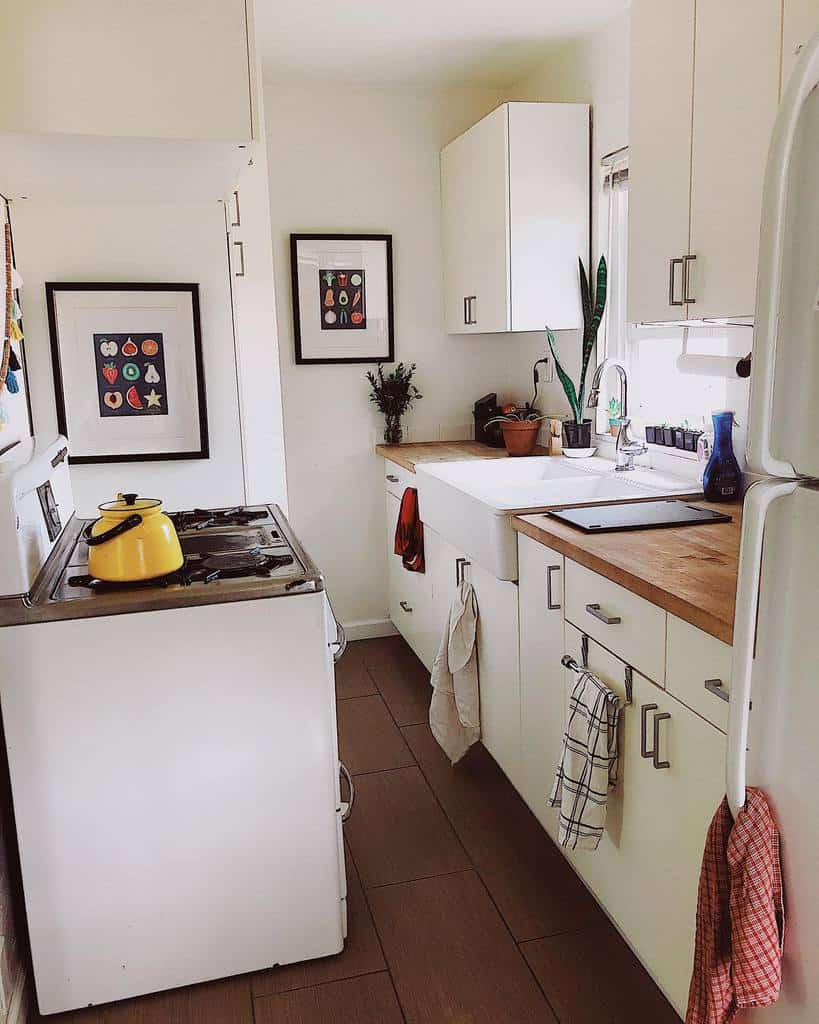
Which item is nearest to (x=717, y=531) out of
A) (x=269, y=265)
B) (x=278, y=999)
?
(x=278, y=999)

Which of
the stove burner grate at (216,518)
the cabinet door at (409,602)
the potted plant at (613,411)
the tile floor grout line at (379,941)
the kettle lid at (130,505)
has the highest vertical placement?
the potted plant at (613,411)

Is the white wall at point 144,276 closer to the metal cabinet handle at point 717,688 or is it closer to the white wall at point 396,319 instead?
the white wall at point 396,319

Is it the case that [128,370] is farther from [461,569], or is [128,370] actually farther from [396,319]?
[396,319]

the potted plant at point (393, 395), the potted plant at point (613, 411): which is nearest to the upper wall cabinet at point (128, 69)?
the potted plant at point (613, 411)

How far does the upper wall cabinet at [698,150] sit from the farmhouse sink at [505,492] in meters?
0.60

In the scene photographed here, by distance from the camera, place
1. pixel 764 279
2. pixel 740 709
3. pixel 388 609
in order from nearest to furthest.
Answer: pixel 764 279 → pixel 740 709 → pixel 388 609

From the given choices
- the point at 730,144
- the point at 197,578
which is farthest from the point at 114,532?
the point at 730,144

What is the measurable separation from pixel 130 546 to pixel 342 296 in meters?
2.29

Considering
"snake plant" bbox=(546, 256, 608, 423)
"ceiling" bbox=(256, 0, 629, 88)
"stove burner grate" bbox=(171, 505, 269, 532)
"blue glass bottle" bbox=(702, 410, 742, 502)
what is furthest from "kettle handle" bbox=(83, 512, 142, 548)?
"snake plant" bbox=(546, 256, 608, 423)

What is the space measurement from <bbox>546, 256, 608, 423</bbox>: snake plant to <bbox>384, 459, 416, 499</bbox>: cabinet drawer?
68 centimetres

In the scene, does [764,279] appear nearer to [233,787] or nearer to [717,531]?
[717,531]

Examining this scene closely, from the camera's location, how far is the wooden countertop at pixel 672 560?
5.14ft

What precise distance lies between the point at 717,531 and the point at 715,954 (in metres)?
1.15

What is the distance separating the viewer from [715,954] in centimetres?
123
